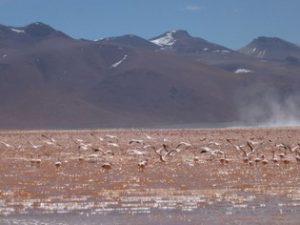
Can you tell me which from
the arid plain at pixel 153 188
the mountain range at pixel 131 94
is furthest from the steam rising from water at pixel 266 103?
the arid plain at pixel 153 188

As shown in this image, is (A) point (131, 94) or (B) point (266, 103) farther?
(A) point (131, 94)

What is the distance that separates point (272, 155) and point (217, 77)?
537 ft

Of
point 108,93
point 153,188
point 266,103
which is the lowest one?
point 153,188

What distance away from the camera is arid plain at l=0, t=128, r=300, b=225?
53.9ft

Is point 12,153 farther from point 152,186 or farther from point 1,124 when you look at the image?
point 1,124

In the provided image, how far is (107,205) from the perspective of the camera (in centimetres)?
1803

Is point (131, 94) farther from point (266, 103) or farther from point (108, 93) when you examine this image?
point (266, 103)

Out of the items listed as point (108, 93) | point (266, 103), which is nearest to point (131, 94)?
point (108, 93)

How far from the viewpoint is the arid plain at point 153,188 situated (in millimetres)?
16422

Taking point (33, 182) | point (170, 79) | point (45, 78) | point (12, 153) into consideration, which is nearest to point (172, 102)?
point (170, 79)

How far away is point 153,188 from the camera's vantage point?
21.0 meters

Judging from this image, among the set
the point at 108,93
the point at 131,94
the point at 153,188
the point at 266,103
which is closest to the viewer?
the point at 153,188

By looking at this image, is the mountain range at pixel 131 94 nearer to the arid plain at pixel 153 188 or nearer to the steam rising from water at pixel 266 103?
the steam rising from water at pixel 266 103

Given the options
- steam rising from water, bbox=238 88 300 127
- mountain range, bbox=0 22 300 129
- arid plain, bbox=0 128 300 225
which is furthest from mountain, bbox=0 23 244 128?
arid plain, bbox=0 128 300 225
